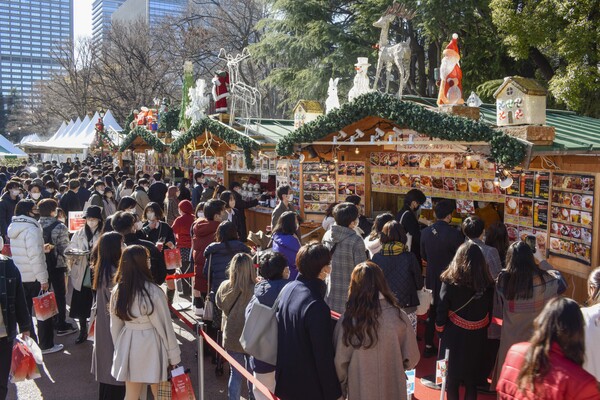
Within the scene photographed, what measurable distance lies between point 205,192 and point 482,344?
25.6ft

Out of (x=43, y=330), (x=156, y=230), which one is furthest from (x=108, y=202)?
(x=43, y=330)

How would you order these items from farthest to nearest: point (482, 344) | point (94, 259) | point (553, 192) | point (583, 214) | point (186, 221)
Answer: point (186, 221) < point (553, 192) < point (583, 214) < point (94, 259) < point (482, 344)

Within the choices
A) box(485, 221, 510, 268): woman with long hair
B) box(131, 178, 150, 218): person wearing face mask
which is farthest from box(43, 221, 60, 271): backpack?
box(485, 221, 510, 268): woman with long hair

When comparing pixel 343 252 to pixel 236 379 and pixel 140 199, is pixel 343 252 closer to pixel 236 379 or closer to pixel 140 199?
pixel 236 379

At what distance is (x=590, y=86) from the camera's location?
40.7 ft

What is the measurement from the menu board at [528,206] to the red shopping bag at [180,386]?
16.7ft

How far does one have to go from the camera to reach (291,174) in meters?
11.5

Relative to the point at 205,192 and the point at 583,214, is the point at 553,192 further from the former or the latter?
the point at 205,192

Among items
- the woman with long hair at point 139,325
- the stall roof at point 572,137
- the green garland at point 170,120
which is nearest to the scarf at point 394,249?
the woman with long hair at point 139,325

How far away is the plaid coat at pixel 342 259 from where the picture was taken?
5414 mm

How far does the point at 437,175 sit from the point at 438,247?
3.34 meters

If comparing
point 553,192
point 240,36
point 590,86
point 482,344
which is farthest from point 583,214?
point 240,36

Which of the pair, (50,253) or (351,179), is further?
(351,179)

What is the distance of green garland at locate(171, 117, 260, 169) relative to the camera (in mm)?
11492
